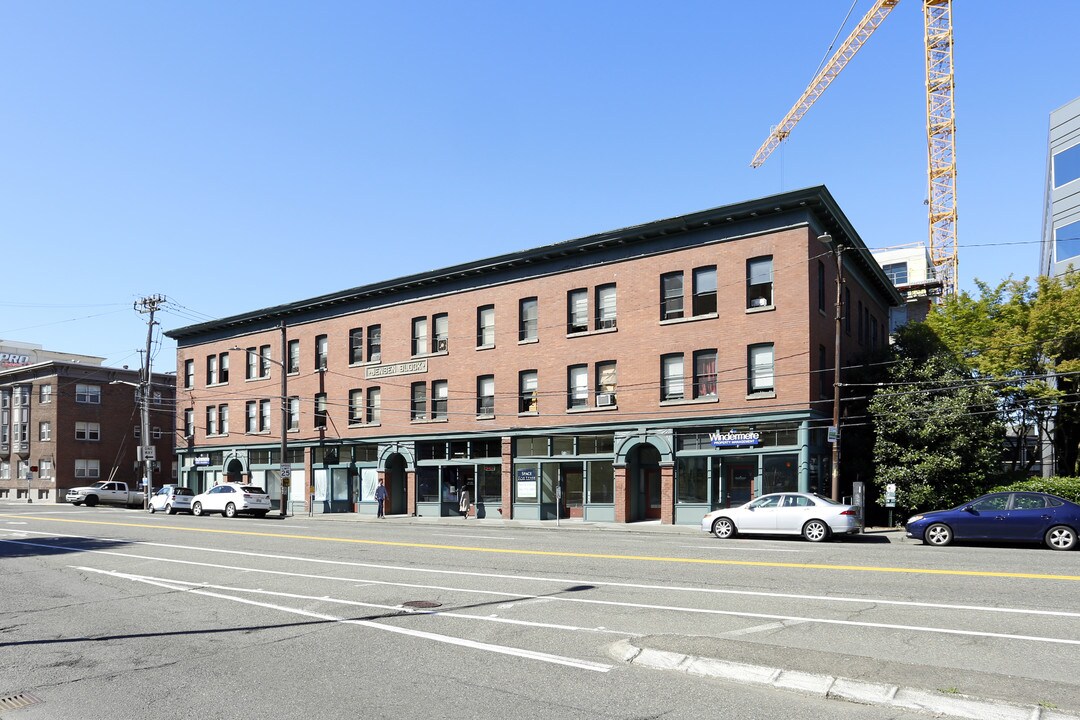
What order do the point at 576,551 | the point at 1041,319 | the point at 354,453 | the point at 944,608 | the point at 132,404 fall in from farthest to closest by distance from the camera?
the point at 132,404 → the point at 354,453 → the point at 1041,319 → the point at 576,551 → the point at 944,608

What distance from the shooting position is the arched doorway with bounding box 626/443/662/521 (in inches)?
1341

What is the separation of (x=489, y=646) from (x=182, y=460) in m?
52.7

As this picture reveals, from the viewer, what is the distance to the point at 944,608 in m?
11.1

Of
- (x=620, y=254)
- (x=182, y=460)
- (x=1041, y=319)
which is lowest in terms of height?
(x=182, y=460)

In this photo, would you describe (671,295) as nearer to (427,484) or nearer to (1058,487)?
(1058,487)

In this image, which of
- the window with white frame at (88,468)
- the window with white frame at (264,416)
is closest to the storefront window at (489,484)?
the window with white frame at (264,416)

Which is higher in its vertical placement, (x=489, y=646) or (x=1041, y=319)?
(x=1041, y=319)

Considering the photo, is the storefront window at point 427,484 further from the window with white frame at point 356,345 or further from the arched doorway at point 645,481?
the arched doorway at point 645,481

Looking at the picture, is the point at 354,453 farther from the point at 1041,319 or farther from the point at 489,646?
the point at 489,646

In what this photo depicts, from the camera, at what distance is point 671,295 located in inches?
1312

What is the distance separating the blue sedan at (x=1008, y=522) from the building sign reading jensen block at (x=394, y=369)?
25512mm

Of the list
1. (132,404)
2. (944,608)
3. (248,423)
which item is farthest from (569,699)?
(132,404)

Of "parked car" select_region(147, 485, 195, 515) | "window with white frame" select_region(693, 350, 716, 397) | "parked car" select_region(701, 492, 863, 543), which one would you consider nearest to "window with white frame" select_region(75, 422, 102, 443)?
"parked car" select_region(147, 485, 195, 515)

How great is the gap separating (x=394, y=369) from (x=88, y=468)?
39279 millimetres
